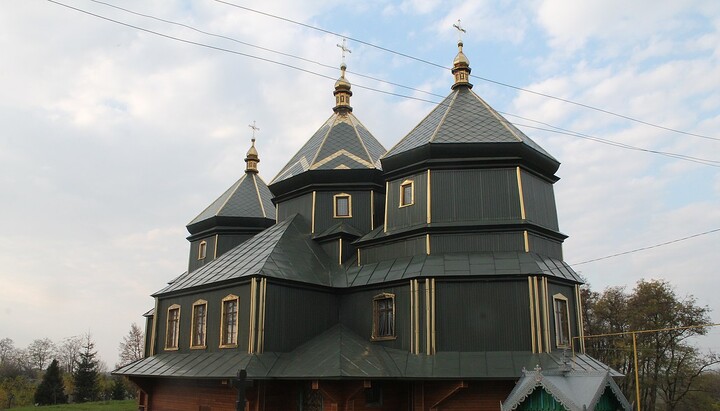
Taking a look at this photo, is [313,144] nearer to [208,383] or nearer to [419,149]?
[419,149]

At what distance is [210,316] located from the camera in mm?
17672

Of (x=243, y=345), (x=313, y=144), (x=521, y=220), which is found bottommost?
(x=243, y=345)

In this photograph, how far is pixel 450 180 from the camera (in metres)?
16.9

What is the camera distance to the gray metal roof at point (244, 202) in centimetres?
2570

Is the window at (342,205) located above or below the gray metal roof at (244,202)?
below

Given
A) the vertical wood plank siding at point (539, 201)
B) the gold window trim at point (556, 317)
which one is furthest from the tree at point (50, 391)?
the gold window trim at point (556, 317)

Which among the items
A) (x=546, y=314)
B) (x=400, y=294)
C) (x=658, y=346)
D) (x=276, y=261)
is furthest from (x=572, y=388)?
(x=658, y=346)

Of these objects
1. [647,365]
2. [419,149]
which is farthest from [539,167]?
[647,365]

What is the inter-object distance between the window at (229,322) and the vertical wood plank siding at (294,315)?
115cm

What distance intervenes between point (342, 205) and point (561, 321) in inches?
326

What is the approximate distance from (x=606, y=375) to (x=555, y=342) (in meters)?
6.17

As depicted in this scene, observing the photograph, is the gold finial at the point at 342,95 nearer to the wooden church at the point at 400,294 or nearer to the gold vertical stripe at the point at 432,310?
the wooden church at the point at 400,294

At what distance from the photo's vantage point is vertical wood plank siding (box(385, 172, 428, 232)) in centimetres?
1706

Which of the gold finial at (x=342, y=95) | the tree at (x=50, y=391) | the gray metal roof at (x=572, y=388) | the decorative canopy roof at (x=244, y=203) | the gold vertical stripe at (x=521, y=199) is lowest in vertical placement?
the tree at (x=50, y=391)
